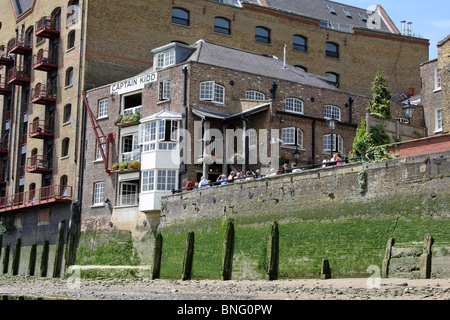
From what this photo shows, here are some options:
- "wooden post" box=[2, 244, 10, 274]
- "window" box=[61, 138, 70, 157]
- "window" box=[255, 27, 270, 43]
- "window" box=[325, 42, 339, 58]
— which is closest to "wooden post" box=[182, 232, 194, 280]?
"window" box=[61, 138, 70, 157]

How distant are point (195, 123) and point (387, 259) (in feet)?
52.6

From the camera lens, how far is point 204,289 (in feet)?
89.7

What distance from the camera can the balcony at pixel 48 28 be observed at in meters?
48.1

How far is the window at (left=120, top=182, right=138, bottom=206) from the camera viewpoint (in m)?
39.4

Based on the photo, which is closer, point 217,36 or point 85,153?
point 85,153

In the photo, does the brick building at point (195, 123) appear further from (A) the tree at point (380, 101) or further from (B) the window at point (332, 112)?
(A) the tree at point (380, 101)

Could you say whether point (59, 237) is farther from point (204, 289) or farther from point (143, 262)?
point (204, 289)

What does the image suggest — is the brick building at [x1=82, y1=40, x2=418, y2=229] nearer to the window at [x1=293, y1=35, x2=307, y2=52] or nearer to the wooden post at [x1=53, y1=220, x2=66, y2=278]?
the wooden post at [x1=53, y1=220, x2=66, y2=278]

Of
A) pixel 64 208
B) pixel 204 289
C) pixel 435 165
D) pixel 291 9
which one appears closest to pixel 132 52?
pixel 64 208

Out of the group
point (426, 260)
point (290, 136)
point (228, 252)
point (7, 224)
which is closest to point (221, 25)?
point (290, 136)

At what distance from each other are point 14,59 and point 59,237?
1785cm

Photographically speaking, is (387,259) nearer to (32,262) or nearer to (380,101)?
(380,101)

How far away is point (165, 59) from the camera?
4009 centimetres

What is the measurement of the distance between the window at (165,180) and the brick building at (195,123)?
5 centimetres
